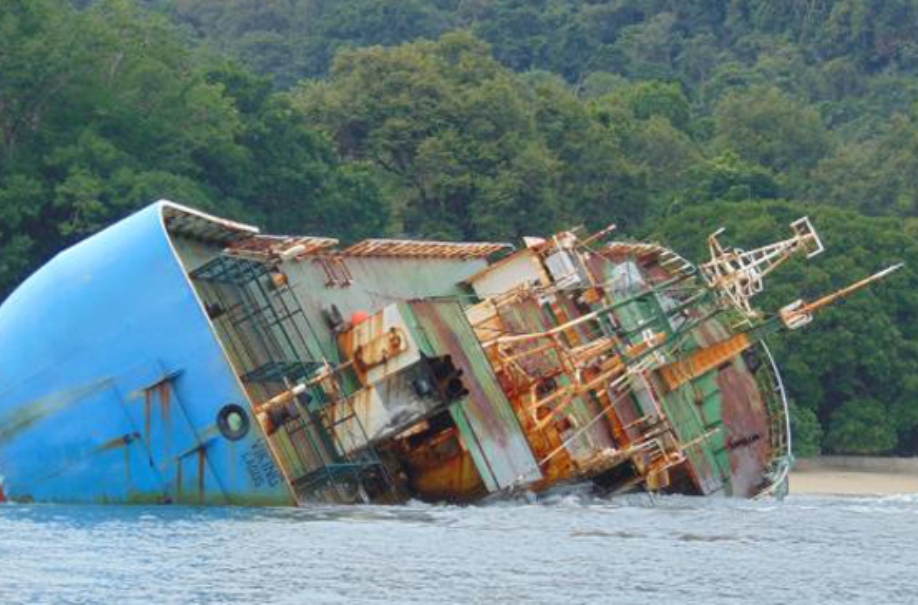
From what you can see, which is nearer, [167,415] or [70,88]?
[167,415]

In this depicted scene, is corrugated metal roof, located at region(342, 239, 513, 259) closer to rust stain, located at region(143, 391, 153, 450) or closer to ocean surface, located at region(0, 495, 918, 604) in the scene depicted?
ocean surface, located at region(0, 495, 918, 604)

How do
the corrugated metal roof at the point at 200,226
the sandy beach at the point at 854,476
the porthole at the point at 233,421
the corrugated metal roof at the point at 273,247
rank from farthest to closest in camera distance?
the sandy beach at the point at 854,476 → the corrugated metal roof at the point at 273,247 → the corrugated metal roof at the point at 200,226 → the porthole at the point at 233,421

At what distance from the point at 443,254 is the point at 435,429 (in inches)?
366

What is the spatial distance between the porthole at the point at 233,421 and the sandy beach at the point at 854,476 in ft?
92.4

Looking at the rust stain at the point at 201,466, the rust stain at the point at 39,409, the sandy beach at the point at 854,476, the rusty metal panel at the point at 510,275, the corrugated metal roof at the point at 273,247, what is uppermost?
the corrugated metal roof at the point at 273,247

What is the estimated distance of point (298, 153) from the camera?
246 feet

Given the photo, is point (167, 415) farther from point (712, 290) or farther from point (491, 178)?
point (491, 178)

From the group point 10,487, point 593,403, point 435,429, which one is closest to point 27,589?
point 10,487

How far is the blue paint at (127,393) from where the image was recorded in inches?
1535

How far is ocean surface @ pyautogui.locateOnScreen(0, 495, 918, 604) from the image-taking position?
3362cm

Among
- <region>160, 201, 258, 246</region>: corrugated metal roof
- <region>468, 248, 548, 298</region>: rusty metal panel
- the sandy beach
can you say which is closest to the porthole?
<region>160, 201, 258, 246</region>: corrugated metal roof

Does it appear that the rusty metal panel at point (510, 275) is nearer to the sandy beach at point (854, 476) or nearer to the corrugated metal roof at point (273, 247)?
the corrugated metal roof at point (273, 247)

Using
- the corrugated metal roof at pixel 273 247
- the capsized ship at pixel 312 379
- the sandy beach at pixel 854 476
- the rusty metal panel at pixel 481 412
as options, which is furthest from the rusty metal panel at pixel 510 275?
the sandy beach at pixel 854 476

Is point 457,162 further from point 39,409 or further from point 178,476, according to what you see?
point 178,476
